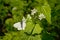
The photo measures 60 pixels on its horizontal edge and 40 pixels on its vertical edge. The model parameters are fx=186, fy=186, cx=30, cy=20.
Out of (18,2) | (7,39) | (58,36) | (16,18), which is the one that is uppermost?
(18,2)

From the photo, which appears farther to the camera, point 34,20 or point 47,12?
point 34,20

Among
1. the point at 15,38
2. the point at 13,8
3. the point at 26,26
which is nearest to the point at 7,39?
the point at 15,38

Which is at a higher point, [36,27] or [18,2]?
[18,2]

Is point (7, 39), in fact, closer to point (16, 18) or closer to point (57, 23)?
point (16, 18)

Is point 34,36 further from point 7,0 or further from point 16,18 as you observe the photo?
point 7,0

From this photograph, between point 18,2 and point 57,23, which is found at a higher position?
point 18,2

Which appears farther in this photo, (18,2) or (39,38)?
(18,2)

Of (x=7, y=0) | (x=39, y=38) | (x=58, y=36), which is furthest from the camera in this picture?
(x=58, y=36)

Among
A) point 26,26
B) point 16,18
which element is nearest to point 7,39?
point 26,26

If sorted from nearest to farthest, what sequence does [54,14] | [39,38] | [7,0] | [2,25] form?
[39,38], [54,14], [7,0], [2,25]
